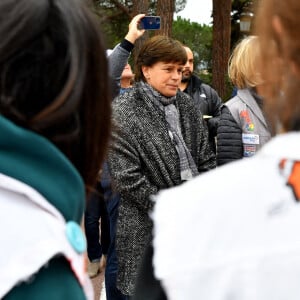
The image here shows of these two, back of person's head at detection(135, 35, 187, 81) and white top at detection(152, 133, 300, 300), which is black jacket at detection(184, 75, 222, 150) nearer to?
back of person's head at detection(135, 35, 187, 81)

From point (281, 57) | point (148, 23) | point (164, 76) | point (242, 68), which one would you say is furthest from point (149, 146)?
point (281, 57)

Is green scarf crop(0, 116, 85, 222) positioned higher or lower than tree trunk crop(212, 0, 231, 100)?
higher

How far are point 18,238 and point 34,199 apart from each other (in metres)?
0.07

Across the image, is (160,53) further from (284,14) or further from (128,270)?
(284,14)

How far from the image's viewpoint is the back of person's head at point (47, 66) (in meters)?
1.01

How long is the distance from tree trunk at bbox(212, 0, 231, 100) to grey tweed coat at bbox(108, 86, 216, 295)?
10.3 meters

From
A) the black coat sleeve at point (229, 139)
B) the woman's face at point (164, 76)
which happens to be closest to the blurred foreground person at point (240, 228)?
the woman's face at point (164, 76)

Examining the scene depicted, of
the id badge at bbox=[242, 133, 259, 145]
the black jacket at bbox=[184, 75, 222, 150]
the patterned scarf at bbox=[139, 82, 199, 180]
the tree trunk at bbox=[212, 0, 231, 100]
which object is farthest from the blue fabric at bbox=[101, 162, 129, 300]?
the tree trunk at bbox=[212, 0, 231, 100]

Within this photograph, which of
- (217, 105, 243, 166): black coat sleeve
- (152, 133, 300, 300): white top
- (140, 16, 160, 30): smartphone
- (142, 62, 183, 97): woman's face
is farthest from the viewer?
(140, 16, 160, 30): smartphone

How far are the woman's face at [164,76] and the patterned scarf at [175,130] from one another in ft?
0.13

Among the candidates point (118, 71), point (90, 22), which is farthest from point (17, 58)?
point (118, 71)

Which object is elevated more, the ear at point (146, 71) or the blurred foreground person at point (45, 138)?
the blurred foreground person at point (45, 138)

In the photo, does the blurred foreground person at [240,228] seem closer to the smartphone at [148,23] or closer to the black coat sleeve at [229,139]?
the black coat sleeve at [229,139]

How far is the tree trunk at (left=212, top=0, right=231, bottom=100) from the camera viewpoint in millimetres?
13172
